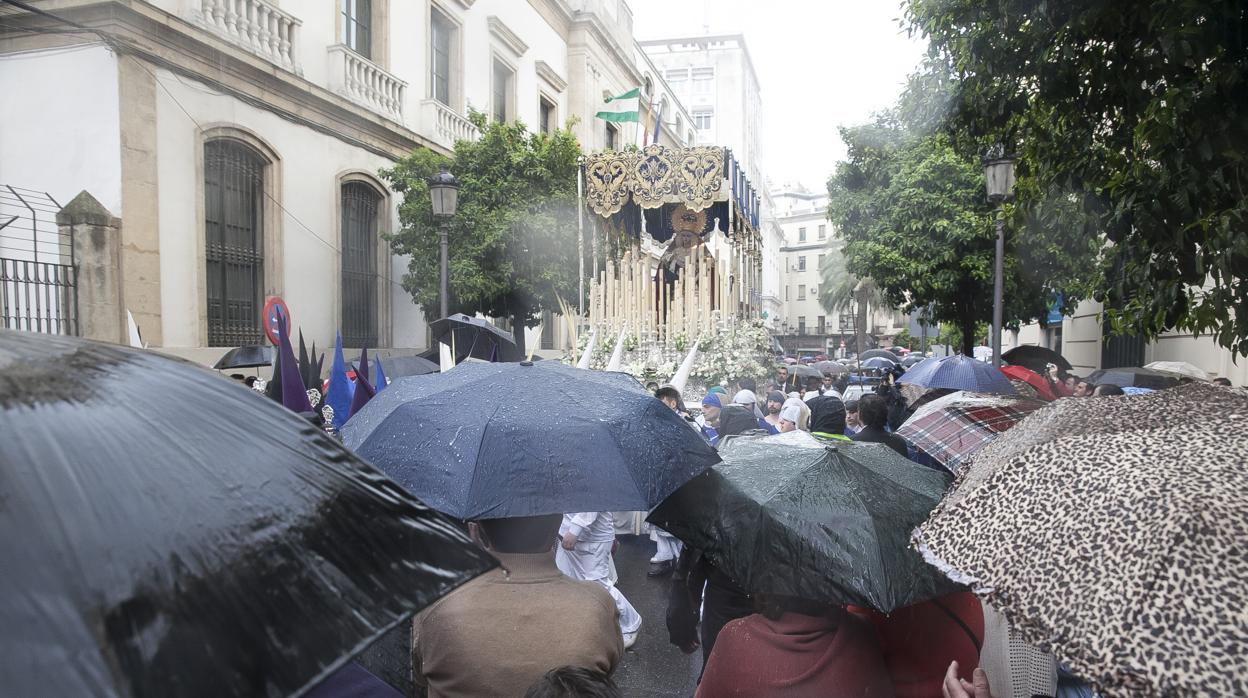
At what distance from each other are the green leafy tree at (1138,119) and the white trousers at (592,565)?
11.6 feet

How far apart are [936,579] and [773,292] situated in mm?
66401

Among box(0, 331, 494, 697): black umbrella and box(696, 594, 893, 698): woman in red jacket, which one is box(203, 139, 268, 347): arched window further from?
box(0, 331, 494, 697): black umbrella

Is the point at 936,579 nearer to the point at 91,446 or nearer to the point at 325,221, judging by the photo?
the point at 91,446

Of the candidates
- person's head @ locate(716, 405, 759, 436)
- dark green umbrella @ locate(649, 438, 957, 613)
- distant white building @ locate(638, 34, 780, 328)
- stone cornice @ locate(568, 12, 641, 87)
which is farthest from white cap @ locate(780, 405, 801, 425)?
distant white building @ locate(638, 34, 780, 328)

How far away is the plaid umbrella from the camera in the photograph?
415 centimetres

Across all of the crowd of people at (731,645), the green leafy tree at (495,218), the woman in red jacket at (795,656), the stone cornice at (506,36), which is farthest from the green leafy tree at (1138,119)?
the stone cornice at (506,36)

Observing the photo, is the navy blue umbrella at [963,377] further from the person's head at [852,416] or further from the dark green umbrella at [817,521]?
the dark green umbrella at [817,521]

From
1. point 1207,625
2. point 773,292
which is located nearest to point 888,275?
point 1207,625

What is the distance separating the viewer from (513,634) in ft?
6.98

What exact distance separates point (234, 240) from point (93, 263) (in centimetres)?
288

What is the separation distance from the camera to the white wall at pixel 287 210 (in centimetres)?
1111

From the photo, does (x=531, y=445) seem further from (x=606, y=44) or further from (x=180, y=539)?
(x=606, y=44)

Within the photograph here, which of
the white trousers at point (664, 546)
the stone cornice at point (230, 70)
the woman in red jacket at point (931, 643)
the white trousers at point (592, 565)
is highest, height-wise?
the stone cornice at point (230, 70)

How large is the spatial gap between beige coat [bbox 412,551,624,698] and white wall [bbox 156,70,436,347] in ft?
35.0
